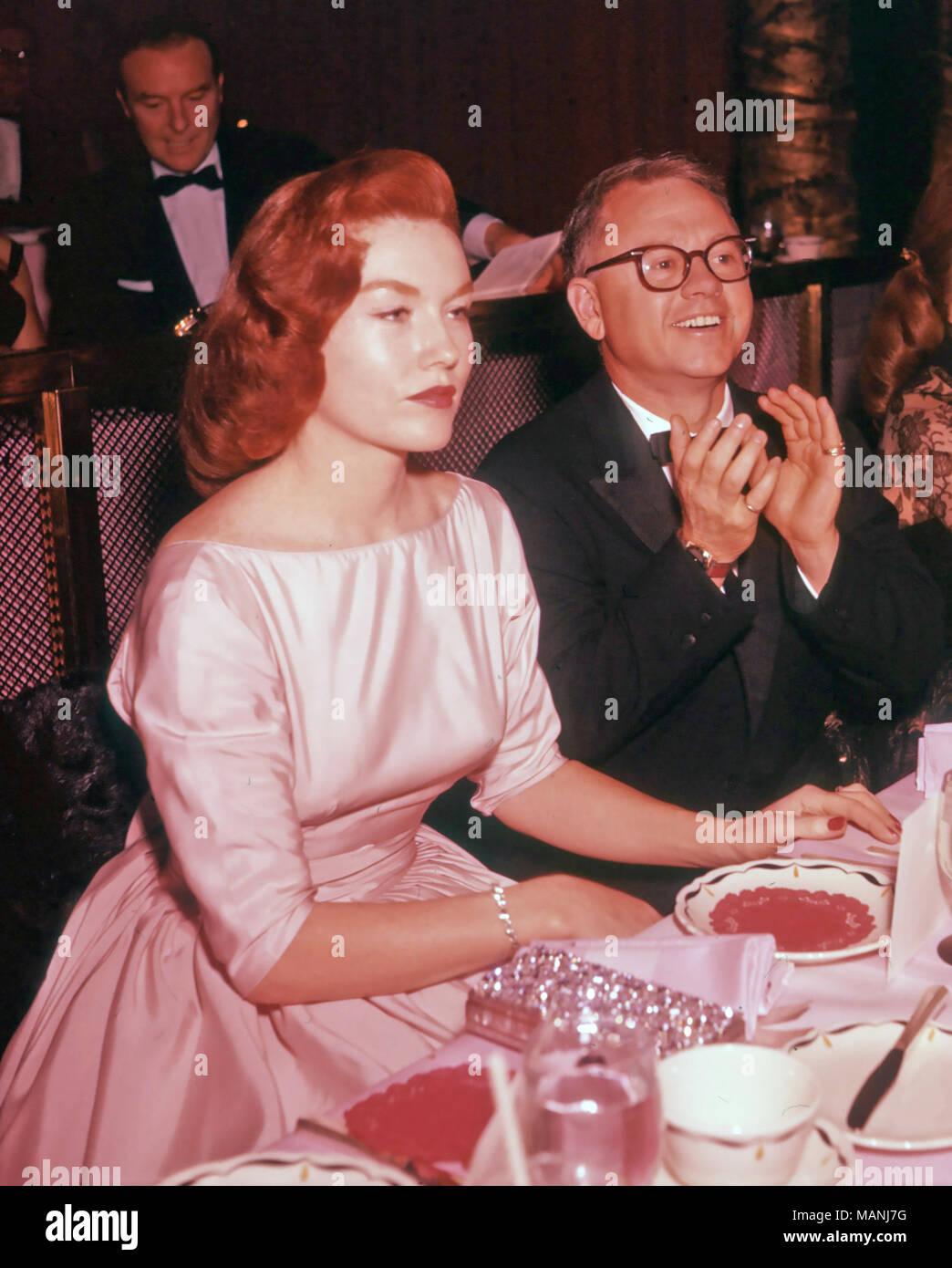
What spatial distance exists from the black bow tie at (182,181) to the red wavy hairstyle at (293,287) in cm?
312

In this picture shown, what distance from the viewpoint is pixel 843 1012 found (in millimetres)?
1275

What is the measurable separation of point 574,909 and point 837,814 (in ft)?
1.49

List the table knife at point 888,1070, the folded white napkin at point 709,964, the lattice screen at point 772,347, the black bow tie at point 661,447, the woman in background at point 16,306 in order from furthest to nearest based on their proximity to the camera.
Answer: the lattice screen at point 772,347
the woman in background at point 16,306
the black bow tie at point 661,447
the folded white napkin at point 709,964
the table knife at point 888,1070

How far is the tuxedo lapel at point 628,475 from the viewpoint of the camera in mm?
2469

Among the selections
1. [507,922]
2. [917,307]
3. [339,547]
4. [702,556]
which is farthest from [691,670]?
[917,307]

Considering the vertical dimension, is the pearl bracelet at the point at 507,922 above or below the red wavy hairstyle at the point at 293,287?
below

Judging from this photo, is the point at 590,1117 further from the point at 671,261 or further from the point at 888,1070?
the point at 671,261

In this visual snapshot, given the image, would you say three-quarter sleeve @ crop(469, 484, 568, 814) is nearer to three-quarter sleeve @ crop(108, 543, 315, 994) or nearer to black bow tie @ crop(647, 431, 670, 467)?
three-quarter sleeve @ crop(108, 543, 315, 994)

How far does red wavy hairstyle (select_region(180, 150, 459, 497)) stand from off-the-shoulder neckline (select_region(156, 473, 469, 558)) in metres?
0.15

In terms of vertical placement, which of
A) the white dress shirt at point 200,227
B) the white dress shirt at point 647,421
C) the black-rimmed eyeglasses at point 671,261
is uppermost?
the white dress shirt at point 200,227

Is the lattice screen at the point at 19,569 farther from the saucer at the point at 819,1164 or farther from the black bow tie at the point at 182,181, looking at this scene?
the black bow tie at the point at 182,181

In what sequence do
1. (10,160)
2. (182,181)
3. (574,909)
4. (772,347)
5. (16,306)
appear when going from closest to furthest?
(574,909) → (16,306) → (772,347) → (182,181) → (10,160)

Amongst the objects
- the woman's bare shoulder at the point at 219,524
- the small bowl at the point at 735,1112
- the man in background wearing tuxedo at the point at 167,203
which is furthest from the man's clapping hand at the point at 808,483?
the man in background wearing tuxedo at the point at 167,203

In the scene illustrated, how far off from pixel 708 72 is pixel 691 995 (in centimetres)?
690
